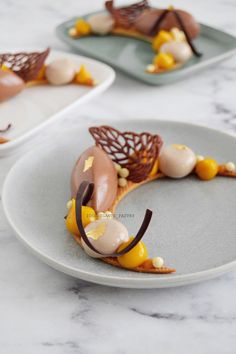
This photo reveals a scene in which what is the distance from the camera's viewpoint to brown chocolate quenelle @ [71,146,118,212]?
125 cm

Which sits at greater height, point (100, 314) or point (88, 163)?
point (88, 163)

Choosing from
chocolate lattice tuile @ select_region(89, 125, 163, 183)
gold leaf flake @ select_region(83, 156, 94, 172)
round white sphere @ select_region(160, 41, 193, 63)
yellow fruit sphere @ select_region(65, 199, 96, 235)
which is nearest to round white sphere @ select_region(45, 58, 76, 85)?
round white sphere @ select_region(160, 41, 193, 63)

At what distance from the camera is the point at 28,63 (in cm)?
175

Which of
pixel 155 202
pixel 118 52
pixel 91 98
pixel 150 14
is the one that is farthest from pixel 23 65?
pixel 155 202

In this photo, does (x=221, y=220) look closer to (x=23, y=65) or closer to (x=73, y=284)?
(x=73, y=284)

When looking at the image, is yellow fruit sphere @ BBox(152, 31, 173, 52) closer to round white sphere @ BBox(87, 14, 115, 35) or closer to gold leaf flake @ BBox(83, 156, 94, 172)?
round white sphere @ BBox(87, 14, 115, 35)

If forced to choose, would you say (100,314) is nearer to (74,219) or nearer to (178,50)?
(74,219)

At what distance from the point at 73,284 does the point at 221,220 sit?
292 mm

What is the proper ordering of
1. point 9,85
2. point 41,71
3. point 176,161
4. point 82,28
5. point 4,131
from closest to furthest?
point 176,161 < point 4,131 < point 9,85 < point 41,71 < point 82,28

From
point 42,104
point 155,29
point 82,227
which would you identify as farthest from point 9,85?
point 82,227

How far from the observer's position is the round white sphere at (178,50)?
186 centimetres

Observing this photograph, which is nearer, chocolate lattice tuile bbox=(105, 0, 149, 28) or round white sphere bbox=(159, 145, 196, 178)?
round white sphere bbox=(159, 145, 196, 178)

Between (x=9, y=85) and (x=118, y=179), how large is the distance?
18.1 inches

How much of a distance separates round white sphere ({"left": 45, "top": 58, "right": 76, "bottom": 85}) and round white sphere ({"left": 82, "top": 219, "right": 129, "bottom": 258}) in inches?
27.2
